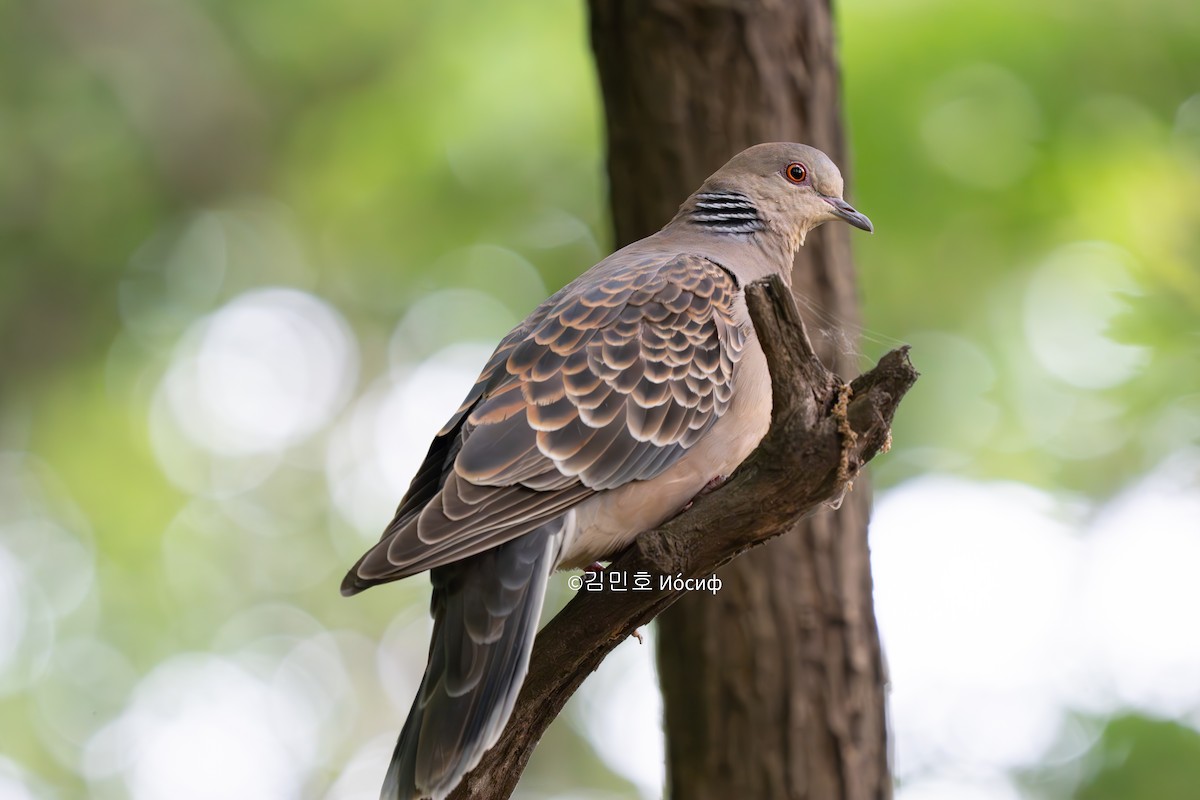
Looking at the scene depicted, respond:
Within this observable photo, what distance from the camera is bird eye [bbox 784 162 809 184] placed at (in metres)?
3.73

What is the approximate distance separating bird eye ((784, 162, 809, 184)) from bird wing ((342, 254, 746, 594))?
57 cm

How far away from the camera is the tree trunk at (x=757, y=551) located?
13.8 feet

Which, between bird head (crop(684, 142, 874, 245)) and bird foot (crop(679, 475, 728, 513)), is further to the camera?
bird head (crop(684, 142, 874, 245))

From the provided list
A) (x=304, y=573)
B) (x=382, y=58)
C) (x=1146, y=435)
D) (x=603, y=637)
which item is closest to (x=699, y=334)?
(x=603, y=637)

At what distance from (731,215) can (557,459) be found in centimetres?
123

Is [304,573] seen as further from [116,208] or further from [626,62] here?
[626,62]

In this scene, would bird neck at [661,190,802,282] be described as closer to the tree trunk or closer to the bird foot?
the tree trunk

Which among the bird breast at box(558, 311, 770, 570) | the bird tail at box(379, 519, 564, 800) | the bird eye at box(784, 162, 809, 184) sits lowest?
the bird tail at box(379, 519, 564, 800)

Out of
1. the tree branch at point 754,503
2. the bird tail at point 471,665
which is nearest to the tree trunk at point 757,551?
the tree branch at point 754,503

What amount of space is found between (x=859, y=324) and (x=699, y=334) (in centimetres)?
151

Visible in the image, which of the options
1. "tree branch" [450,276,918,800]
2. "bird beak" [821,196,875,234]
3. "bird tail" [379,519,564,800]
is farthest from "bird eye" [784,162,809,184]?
"bird tail" [379,519,564,800]

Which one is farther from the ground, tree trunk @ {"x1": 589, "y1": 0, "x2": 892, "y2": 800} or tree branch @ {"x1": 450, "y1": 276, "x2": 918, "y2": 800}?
tree trunk @ {"x1": 589, "y1": 0, "x2": 892, "y2": 800}

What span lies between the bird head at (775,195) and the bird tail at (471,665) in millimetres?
1393

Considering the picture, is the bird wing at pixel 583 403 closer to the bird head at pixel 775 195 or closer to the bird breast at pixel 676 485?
the bird breast at pixel 676 485
